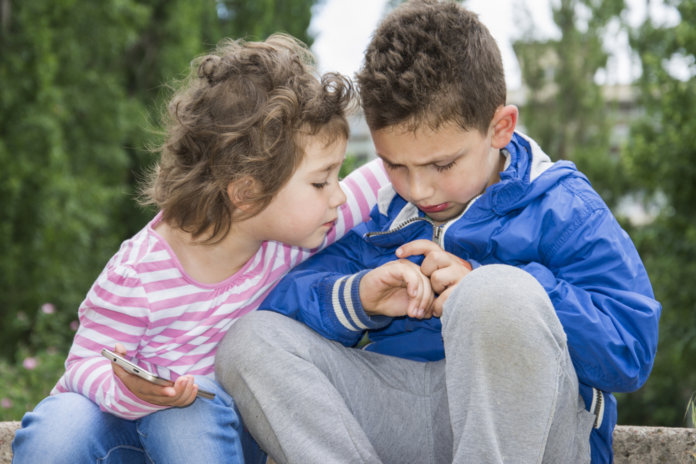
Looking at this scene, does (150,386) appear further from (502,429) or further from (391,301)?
(502,429)

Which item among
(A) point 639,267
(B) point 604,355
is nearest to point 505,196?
(A) point 639,267

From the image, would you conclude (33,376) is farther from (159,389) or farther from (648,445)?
(648,445)

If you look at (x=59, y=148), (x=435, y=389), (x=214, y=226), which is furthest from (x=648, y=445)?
(x=59, y=148)

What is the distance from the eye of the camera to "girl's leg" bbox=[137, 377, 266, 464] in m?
1.78

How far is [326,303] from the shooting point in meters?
2.00

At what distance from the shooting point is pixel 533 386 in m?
1.46

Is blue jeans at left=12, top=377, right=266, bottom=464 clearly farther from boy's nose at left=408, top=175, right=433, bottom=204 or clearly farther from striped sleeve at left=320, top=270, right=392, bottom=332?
boy's nose at left=408, top=175, right=433, bottom=204

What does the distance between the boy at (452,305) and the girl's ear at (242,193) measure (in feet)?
0.85

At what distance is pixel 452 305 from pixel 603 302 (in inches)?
15.3

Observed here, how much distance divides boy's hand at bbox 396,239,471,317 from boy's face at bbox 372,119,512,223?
0.15 metres

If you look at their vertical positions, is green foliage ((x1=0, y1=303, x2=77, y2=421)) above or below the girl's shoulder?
below

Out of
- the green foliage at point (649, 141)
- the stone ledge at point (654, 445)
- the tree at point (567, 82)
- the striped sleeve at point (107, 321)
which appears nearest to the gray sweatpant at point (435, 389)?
the striped sleeve at point (107, 321)

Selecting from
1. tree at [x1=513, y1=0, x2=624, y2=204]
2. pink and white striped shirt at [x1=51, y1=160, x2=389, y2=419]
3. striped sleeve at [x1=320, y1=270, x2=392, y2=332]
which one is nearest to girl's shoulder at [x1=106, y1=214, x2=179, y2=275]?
pink and white striped shirt at [x1=51, y1=160, x2=389, y2=419]

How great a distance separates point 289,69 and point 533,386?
1.22m
